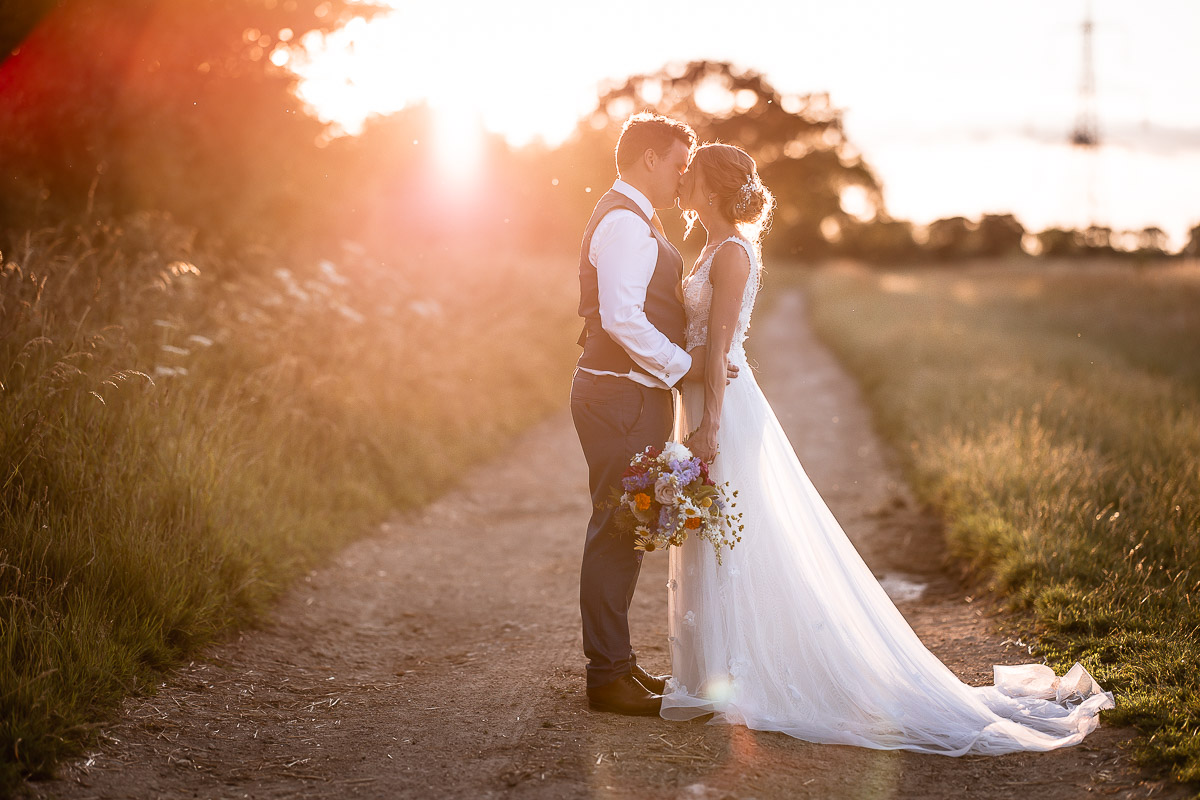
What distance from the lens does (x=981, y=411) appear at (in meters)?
9.25

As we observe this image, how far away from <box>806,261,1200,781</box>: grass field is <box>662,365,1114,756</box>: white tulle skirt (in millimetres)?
376

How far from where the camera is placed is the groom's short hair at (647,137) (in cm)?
375

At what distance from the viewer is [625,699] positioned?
12.6 feet

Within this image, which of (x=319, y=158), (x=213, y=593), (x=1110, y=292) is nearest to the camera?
(x=213, y=593)

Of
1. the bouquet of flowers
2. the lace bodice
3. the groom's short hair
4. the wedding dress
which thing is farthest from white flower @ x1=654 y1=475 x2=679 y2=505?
the groom's short hair

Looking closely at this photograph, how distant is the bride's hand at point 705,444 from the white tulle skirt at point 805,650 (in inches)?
5.1

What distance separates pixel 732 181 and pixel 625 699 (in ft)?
7.35

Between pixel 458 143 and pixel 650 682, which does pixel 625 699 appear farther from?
pixel 458 143

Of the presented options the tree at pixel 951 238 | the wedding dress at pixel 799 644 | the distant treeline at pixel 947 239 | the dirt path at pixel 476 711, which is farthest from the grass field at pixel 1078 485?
the tree at pixel 951 238

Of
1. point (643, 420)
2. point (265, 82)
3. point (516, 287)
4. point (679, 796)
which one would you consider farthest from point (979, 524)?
point (516, 287)

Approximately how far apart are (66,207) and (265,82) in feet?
7.71

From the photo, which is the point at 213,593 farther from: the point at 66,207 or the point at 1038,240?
the point at 1038,240

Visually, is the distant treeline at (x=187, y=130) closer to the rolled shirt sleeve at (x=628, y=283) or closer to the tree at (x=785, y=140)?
the rolled shirt sleeve at (x=628, y=283)

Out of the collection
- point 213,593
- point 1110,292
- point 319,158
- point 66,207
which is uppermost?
Answer: point 1110,292
